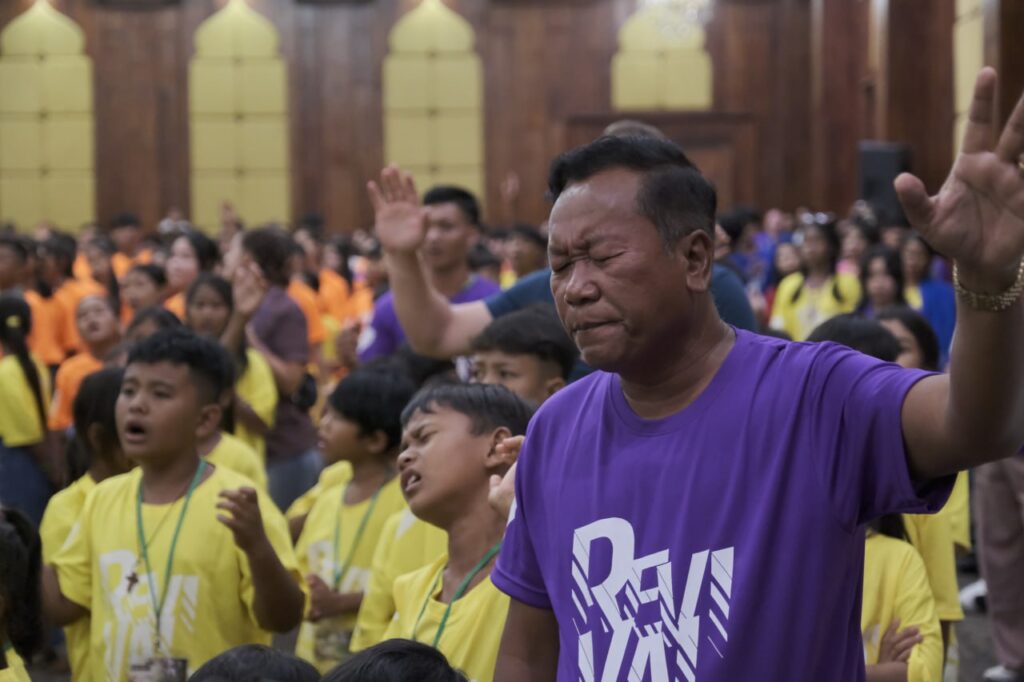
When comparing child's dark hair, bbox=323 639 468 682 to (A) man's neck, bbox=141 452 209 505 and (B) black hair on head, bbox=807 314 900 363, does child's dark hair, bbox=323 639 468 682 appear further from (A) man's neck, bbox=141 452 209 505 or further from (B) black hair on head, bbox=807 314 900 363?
(B) black hair on head, bbox=807 314 900 363

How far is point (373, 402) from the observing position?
Answer: 451 cm

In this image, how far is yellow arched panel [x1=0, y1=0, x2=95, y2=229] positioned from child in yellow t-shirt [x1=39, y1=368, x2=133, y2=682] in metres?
15.3

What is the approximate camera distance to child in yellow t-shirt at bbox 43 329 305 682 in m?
3.45

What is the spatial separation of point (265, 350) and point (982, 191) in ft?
16.8

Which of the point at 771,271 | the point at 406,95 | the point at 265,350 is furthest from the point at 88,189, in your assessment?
the point at 265,350

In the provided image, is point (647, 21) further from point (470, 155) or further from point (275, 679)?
point (275, 679)

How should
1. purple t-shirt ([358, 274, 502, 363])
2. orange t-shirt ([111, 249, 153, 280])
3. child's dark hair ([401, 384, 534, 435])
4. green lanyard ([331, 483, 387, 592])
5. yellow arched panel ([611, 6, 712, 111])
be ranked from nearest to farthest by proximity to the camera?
1. child's dark hair ([401, 384, 534, 435])
2. green lanyard ([331, 483, 387, 592])
3. purple t-shirt ([358, 274, 502, 363])
4. orange t-shirt ([111, 249, 153, 280])
5. yellow arched panel ([611, 6, 712, 111])

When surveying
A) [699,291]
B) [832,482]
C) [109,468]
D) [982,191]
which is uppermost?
[982,191]

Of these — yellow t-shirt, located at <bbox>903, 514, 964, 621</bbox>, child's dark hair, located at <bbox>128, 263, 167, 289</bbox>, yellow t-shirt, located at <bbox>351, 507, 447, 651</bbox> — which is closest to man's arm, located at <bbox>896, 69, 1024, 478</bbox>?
yellow t-shirt, located at <bbox>903, 514, 964, 621</bbox>

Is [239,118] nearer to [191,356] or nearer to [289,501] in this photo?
[289,501]

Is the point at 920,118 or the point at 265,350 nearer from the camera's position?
the point at 265,350

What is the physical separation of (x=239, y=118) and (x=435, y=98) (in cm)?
250

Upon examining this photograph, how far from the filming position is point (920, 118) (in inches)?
523

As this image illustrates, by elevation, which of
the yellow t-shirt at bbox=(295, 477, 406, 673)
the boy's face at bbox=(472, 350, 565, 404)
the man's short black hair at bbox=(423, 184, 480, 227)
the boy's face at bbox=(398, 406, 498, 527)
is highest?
the man's short black hair at bbox=(423, 184, 480, 227)
